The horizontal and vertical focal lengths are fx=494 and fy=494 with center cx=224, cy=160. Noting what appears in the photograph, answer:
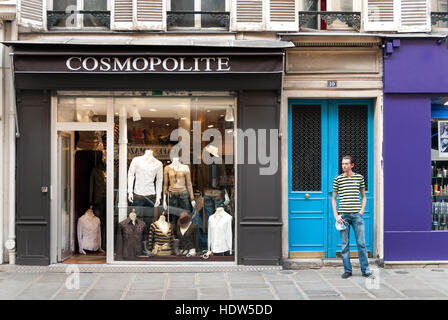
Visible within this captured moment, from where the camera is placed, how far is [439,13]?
905 cm

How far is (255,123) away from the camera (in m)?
8.67

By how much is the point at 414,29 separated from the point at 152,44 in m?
4.63

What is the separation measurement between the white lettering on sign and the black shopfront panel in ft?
1.03

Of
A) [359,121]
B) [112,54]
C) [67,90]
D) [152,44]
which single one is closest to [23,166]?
[67,90]

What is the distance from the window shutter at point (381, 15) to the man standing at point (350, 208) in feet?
8.51

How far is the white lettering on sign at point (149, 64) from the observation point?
26.7 ft

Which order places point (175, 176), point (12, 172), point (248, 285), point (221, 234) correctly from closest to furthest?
point (248, 285)
point (12, 172)
point (221, 234)
point (175, 176)

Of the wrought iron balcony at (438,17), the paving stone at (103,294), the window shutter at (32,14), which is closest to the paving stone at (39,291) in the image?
the paving stone at (103,294)

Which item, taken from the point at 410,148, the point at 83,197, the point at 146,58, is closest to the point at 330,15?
the point at 410,148

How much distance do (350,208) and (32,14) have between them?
245 inches

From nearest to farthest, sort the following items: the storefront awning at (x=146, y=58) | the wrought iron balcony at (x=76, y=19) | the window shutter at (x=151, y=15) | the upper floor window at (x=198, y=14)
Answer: the storefront awning at (x=146, y=58) < the window shutter at (x=151, y=15) < the wrought iron balcony at (x=76, y=19) < the upper floor window at (x=198, y=14)

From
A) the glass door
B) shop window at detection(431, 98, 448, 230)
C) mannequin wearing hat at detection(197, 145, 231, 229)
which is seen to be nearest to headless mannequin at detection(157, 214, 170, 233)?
mannequin wearing hat at detection(197, 145, 231, 229)

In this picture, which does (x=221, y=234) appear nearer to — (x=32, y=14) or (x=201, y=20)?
(x=201, y=20)

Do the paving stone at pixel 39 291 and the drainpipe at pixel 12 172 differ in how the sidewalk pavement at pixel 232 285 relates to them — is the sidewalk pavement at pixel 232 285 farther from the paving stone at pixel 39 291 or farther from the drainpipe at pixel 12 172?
the drainpipe at pixel 12 172
